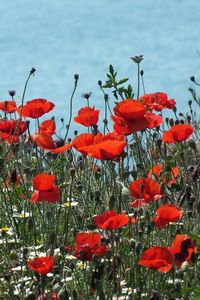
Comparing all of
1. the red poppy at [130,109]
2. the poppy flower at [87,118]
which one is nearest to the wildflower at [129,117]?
the red poppy at [130,109]

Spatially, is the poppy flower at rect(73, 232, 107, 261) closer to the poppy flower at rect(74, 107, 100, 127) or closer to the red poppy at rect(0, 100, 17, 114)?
the poppy flower at rect(74, 107, 100, 127)

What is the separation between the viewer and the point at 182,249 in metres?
3.37

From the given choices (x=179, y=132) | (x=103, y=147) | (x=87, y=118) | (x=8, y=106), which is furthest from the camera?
(x=8, y=106)

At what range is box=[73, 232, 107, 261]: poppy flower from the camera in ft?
11.2

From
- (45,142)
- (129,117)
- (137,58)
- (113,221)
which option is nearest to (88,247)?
(113,221)

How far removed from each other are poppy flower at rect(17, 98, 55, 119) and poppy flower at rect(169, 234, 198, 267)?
1.43 metres

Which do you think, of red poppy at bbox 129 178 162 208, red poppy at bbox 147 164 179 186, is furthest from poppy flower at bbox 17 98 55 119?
red poppy at bbox 129 178 162 208

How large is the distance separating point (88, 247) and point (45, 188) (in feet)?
1.25

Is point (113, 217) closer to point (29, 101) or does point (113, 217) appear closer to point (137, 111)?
point (137, 111)

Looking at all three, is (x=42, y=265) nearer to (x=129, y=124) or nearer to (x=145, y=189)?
(x=145, y=189)

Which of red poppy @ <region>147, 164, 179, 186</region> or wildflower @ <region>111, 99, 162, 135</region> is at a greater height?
wildflower @ <region>111, 99, 162, 135</region>

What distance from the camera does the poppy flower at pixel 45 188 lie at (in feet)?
12.0

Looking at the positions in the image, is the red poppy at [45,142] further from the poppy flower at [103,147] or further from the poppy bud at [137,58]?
the poppy bud at [137,58]

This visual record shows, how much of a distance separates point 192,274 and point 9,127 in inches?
57.9
